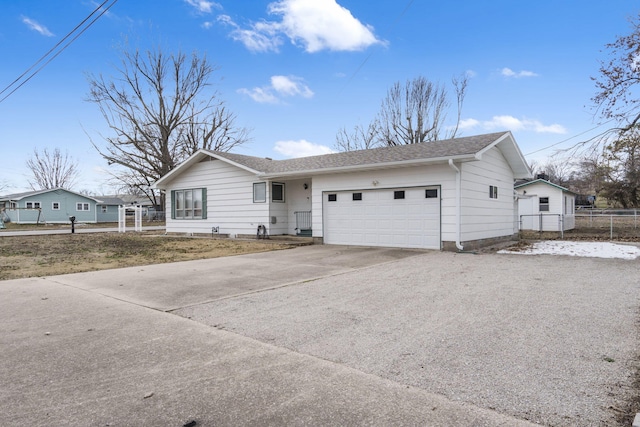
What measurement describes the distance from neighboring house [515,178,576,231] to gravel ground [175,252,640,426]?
56.1 feet

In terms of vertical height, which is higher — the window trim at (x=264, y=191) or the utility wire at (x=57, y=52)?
the utility wire at (x=57, y=52)

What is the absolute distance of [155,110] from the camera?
32656mm

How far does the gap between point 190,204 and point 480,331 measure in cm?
1747

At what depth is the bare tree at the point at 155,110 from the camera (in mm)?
31172

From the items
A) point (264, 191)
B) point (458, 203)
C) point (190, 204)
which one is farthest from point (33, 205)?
point (458, 203)

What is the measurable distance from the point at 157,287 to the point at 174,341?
312cm

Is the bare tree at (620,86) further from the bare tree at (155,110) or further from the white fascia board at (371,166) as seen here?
the bare tree at (155,110)

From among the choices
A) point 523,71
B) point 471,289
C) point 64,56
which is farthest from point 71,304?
point 523,71

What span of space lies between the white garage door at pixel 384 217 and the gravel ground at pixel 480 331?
15.2ft

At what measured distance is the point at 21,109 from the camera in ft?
66.0

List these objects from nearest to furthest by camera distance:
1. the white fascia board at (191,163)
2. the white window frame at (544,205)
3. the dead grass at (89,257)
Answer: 1. the dead grass at (89,257)
2. the white fascia board at (191,163)
3. the white window frame at (544,205)

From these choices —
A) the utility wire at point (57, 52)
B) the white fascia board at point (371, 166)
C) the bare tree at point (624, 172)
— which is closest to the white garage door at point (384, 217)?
the white fascia board at point (371, 166)

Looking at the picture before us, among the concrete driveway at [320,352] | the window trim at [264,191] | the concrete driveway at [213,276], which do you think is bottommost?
the concrete driveway at [320,352]

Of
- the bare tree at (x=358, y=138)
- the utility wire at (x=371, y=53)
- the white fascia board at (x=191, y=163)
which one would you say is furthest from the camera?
the bare tree at (x=358, y=138)
